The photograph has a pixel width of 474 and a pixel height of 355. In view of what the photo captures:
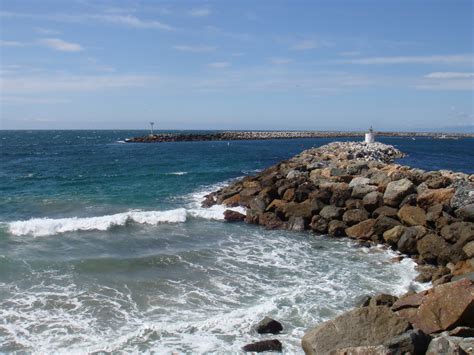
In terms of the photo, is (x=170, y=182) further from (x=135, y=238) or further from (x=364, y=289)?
(x=364, y=289)

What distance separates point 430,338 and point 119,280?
8732 mm

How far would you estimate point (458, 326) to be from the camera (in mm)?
8758

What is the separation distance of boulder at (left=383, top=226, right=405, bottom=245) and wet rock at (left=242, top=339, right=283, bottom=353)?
28.2 feet

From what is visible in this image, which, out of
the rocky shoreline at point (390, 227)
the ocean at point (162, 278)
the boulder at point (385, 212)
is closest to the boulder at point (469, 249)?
the rocky shoreline at point (390, 227)

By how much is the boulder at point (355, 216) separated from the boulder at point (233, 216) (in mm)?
4922

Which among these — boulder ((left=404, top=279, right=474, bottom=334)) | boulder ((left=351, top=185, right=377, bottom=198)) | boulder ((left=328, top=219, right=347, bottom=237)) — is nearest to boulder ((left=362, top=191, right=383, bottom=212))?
boulder ((left=351, top=185, right=377, bottom=198))

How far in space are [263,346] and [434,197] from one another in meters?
12.4

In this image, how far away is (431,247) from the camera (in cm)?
1489

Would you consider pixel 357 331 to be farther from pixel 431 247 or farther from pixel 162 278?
pixel 431 247

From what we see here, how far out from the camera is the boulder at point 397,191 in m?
19.2

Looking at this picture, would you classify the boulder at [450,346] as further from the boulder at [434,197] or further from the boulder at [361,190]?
the boulder at [361,190]

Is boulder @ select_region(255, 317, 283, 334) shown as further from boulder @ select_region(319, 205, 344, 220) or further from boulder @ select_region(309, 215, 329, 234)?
boulder @ select_region(319, 205, 344, 220)

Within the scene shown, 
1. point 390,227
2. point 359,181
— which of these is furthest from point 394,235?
point 359,181

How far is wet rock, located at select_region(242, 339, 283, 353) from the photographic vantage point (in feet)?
30.3
